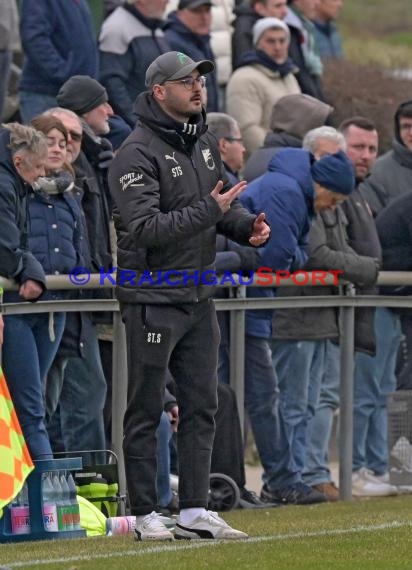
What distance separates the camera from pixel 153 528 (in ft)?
29.5

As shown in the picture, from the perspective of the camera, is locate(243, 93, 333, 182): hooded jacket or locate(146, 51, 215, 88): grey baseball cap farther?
locate(243, 93, 333, 182): hooded jacket

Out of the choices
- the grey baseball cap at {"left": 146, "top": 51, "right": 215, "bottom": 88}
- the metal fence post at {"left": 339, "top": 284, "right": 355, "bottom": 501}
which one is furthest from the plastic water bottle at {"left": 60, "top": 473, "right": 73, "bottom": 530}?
the metal fence post at {"left": 339, "top": 284, "right": 355, "bottom": 501}

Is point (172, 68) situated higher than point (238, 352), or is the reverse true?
point (172, 68)

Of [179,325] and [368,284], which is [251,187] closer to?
[368,284]

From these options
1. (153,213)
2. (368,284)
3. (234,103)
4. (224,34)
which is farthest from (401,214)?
(153,213)

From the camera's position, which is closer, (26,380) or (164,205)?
(164,205)

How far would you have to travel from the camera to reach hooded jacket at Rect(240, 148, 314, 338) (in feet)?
38.2

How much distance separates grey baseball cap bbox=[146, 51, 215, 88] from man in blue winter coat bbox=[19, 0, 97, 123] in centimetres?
454

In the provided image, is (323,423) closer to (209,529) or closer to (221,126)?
(221,126)

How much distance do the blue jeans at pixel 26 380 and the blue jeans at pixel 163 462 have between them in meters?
0.89

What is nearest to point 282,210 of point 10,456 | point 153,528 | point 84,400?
point 84,400

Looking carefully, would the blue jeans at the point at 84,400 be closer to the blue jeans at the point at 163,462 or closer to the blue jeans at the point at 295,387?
the blue jeans at the point at 163,462

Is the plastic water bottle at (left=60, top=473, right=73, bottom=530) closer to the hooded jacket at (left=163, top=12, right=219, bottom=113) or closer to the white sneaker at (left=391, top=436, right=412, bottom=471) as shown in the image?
the white sneaker at (left=391, top=436, right=412, bottom=471)

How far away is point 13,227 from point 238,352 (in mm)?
2201
